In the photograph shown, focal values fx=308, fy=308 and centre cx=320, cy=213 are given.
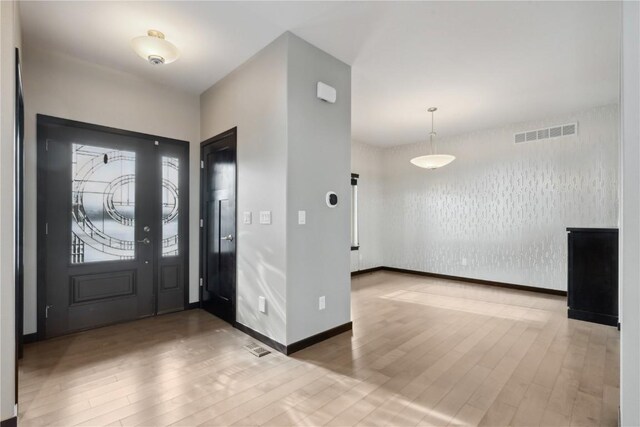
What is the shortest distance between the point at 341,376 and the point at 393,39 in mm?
3125

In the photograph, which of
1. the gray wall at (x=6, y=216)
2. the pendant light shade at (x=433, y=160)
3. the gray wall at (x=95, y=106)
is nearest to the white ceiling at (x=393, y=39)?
the gray wall at (x=95, y=106)

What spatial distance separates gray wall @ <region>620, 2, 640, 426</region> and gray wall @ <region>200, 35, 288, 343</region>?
229 centimetres

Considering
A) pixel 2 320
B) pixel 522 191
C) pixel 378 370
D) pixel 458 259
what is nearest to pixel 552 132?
pixel 522 191

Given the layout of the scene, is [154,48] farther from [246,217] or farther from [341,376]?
[341,376]

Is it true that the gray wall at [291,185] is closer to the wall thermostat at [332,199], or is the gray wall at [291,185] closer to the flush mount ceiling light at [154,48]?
the wall thermostat at [332,199]

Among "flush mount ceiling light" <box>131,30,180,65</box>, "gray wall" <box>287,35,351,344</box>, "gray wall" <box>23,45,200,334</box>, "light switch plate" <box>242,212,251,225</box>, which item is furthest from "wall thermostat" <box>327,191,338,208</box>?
"gray wall" <box>23,45,200,334</box>

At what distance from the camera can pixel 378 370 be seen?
8.41 ft

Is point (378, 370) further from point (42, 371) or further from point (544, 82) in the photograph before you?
point (544, 82)

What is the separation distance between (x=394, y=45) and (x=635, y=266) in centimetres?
269

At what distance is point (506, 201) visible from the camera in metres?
5.64

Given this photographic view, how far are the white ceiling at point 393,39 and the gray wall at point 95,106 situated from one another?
17 cm

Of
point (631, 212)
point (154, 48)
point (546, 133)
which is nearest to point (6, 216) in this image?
point (154, 48)

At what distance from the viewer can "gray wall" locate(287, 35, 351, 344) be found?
9.66 feet

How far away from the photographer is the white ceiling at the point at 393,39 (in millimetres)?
2600
